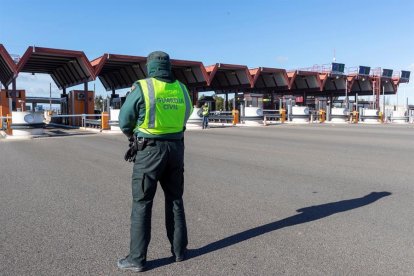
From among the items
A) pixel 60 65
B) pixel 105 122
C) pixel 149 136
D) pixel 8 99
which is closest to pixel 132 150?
pixel 149 136

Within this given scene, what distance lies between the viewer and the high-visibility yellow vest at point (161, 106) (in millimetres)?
3406

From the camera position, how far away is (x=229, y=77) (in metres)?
36.5

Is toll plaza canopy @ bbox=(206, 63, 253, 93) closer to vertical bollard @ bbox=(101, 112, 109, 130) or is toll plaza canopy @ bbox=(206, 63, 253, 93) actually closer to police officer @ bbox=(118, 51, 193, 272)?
vertical bollard @ bbox=(101, 112, 109, 130)

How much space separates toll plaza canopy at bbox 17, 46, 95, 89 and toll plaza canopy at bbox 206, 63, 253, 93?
9.72 metres

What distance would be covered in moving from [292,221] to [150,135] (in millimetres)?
2312

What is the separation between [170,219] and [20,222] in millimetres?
2266

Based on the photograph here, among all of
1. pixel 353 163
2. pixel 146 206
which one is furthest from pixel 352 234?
pixel 353 163

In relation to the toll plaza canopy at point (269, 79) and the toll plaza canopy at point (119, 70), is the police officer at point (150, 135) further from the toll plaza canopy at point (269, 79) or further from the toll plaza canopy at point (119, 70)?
the toll plaza canopy at point (269, 79)

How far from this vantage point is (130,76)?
108 ft

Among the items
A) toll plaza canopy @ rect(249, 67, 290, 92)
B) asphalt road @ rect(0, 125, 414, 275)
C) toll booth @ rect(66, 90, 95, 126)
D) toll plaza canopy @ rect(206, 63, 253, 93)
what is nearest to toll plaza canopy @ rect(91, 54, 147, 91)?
toll booth @ rect(66, 90, 95, 126)

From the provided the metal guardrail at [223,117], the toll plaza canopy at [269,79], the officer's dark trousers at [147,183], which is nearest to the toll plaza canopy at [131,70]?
the metal guardrail at [223,117]

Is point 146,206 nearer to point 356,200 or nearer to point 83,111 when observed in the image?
point 356,200

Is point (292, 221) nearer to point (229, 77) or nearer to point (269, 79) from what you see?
point (229, 77)

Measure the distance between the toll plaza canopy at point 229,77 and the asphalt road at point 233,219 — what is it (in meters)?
23.0
